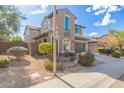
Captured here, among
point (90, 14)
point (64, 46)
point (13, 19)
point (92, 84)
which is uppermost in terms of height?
point (90, 14)

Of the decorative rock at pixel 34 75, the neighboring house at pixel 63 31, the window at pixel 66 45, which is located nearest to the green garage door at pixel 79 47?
the neighboring house at pixel 63 31

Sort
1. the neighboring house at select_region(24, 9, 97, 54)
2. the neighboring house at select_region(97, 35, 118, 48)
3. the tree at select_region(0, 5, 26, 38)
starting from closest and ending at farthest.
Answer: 1. the tree at select_region(0, 5, 26, 38)
2. the neighboring house at select_region(24, 9, 97, 54)
3. the neighboring house at select_region(97, 35, 118, 48)

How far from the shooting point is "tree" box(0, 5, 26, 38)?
11.5 meters

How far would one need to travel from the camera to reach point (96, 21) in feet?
67.2

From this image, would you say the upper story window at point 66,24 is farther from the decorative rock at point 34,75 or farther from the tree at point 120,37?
the tree at point 120,37

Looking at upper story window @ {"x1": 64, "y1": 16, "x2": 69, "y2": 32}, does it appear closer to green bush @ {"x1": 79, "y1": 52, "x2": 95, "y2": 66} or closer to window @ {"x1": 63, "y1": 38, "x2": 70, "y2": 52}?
window @ {"x1": 63, "y1": 38, "x2": 70, "y2": 52}

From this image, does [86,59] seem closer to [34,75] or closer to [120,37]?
[34,75]

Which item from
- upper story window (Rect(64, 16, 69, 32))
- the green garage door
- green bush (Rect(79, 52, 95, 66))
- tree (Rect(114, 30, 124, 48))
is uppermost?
upper story window (Rect(64, 16, 69, 32))

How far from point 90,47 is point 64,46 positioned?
33.9 feet

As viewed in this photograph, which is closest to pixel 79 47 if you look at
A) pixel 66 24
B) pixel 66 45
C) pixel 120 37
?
pixel 66 45

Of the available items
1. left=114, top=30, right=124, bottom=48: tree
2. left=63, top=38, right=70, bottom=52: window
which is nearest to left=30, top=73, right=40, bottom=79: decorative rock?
left=63, top=38, right=70, bottom=52: window

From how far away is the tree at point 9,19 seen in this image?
37.7ft
